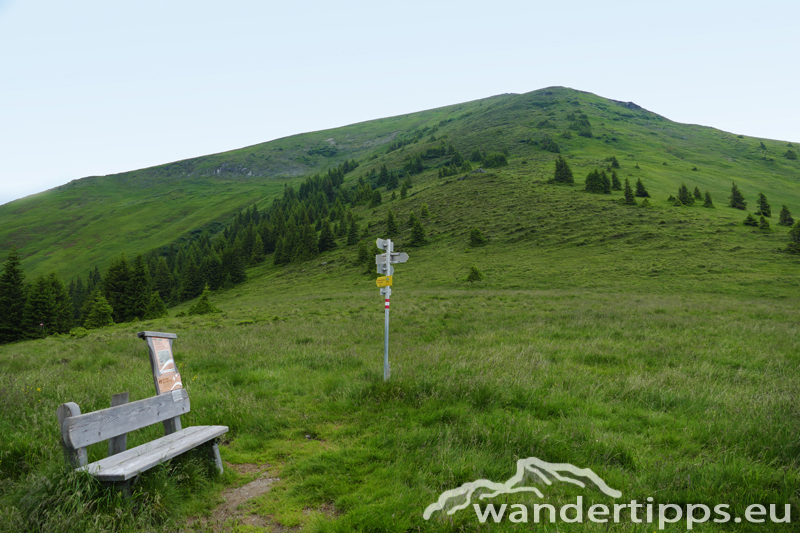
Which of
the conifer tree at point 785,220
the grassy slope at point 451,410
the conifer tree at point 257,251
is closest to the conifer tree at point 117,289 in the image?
the conifer tree at point 257,251

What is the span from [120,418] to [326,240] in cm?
7459

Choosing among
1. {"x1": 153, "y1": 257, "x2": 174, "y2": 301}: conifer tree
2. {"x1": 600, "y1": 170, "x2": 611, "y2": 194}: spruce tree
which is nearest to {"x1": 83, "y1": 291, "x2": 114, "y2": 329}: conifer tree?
{"x1": 153, "y1": 257, "x2": 174, "y2": 301}: conifer tree

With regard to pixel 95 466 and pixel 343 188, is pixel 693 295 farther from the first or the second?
pixel 343 188

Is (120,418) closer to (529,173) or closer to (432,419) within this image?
(432,419)

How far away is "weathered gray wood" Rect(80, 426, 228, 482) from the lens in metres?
3.15

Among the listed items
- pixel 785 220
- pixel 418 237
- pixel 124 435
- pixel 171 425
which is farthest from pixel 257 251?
pixel 785 220

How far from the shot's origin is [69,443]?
3.25 meters

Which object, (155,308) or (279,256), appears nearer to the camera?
(155,308)

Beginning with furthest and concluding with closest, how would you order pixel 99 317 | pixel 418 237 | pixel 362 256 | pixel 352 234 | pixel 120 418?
pixel 352 234, pixel 418 237, pixel 362 256, pixel 99 317, pixel 120 418

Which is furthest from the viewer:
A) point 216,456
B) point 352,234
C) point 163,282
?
point 163,282

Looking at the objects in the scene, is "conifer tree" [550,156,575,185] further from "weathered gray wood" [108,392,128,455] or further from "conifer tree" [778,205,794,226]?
"weathered gray wood" [108,392,128,455]

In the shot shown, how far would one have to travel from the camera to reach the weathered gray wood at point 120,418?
10.8 feet

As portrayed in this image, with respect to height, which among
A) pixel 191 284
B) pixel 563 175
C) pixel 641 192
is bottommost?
pixel 191 284

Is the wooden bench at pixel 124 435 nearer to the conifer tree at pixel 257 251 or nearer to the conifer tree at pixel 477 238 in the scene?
the conifer tree at pixel 477 238
